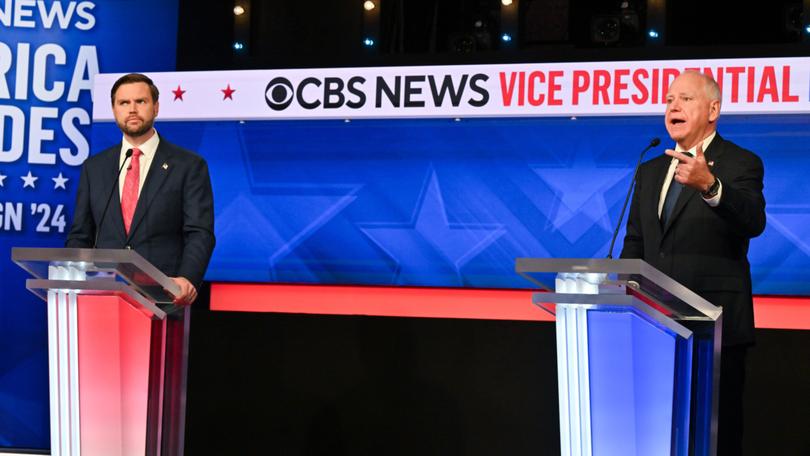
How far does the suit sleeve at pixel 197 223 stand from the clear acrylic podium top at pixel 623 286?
1.27 metres

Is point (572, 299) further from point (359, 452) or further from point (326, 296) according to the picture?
point (326, 296)

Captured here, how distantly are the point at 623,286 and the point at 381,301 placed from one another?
2881 millimetres

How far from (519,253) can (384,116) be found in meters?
0.92

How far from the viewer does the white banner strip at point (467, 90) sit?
432 centimetres

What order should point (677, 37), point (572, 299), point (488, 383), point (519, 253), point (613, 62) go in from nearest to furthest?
1. point (572, 299)
2. point (488, 383)
3. point (613, 62)
4. point (519, 253)
5. point (677, 37)

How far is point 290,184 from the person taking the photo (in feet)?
16.8

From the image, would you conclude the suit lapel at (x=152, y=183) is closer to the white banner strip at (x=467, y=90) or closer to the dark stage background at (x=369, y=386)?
the dark stage background at (x=369, y=386)

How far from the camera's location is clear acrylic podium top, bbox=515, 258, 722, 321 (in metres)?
2.11

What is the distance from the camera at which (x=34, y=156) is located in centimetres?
486

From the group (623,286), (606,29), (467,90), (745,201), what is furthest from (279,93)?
(623,286)

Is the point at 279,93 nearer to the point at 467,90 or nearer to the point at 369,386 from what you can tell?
the point at 467,90

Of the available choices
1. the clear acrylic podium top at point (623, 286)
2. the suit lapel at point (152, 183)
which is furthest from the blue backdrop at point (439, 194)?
the clear acrylic podium top at point (623, 286)

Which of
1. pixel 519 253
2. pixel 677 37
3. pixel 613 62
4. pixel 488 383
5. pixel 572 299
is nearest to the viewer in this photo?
pixel 572 299

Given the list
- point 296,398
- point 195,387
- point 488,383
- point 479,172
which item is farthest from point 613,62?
point 195,387
